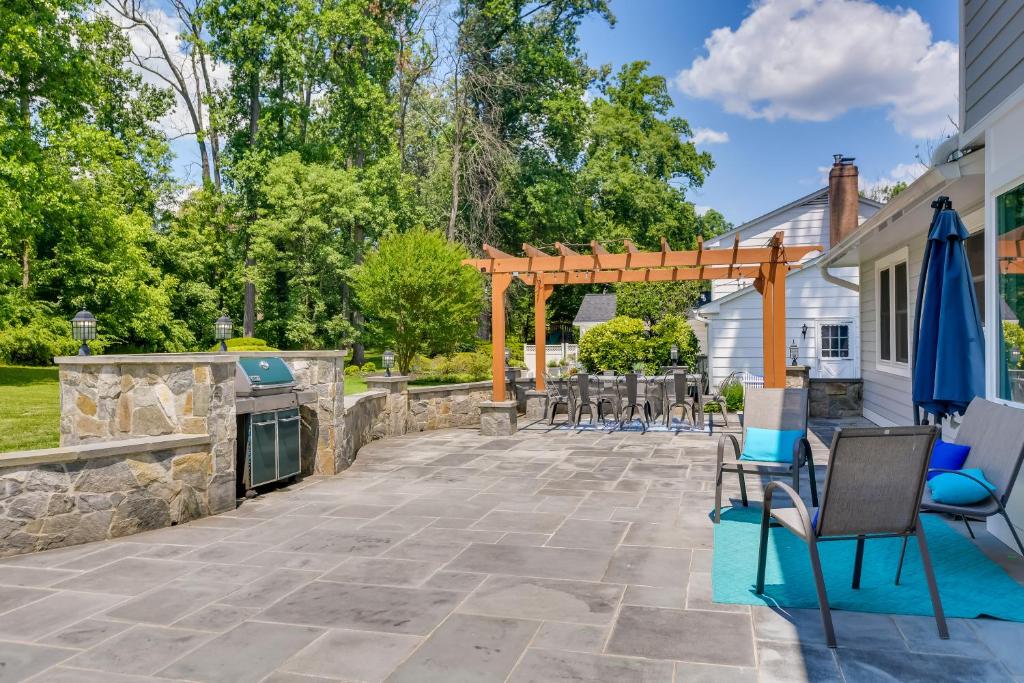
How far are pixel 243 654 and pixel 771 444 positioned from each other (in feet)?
13.5

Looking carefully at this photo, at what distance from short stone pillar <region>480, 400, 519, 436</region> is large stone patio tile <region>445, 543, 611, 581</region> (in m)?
5.48

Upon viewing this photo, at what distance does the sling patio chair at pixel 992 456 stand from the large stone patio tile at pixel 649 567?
1.14m

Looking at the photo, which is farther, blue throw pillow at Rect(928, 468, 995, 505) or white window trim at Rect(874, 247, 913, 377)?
white window trim at Rect(874, 247, 913, 377)

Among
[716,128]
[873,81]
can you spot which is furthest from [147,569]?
[716,128]

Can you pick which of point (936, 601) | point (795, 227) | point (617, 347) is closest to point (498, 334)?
point (617, 347)

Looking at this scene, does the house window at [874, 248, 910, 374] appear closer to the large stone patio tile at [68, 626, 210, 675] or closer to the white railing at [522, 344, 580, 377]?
the large stone patio tile at [68, 626, 210, 675]

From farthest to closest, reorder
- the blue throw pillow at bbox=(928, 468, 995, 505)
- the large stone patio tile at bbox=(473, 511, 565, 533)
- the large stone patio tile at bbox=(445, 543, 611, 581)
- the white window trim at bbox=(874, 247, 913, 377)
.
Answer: the white window trim at bbox=(874, 247, 913, 377) < the large stone patio tile at bbox=(473, 511, 565, 533) < the large stone patio tile at bbox=(445, 543, 611, 581) < the blue throw pillow at bbox=(928, 468, 995, 505)

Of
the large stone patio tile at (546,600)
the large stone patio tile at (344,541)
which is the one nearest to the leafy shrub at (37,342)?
the large stone patio tile at (344,541)

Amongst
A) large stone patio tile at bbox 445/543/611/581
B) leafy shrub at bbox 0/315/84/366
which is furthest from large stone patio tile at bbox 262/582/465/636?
leafy shrub at bbox 0/315/84/366

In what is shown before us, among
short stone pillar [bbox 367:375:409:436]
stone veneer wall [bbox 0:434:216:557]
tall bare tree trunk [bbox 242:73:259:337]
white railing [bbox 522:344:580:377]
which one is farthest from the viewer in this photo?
white railing [bbox 522:344:580:377]

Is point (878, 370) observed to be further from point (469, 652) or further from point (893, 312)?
point (469, 652)

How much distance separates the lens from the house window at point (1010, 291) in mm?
4457

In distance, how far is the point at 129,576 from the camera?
415cm

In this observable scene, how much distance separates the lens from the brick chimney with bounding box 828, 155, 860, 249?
1714 centimetres
